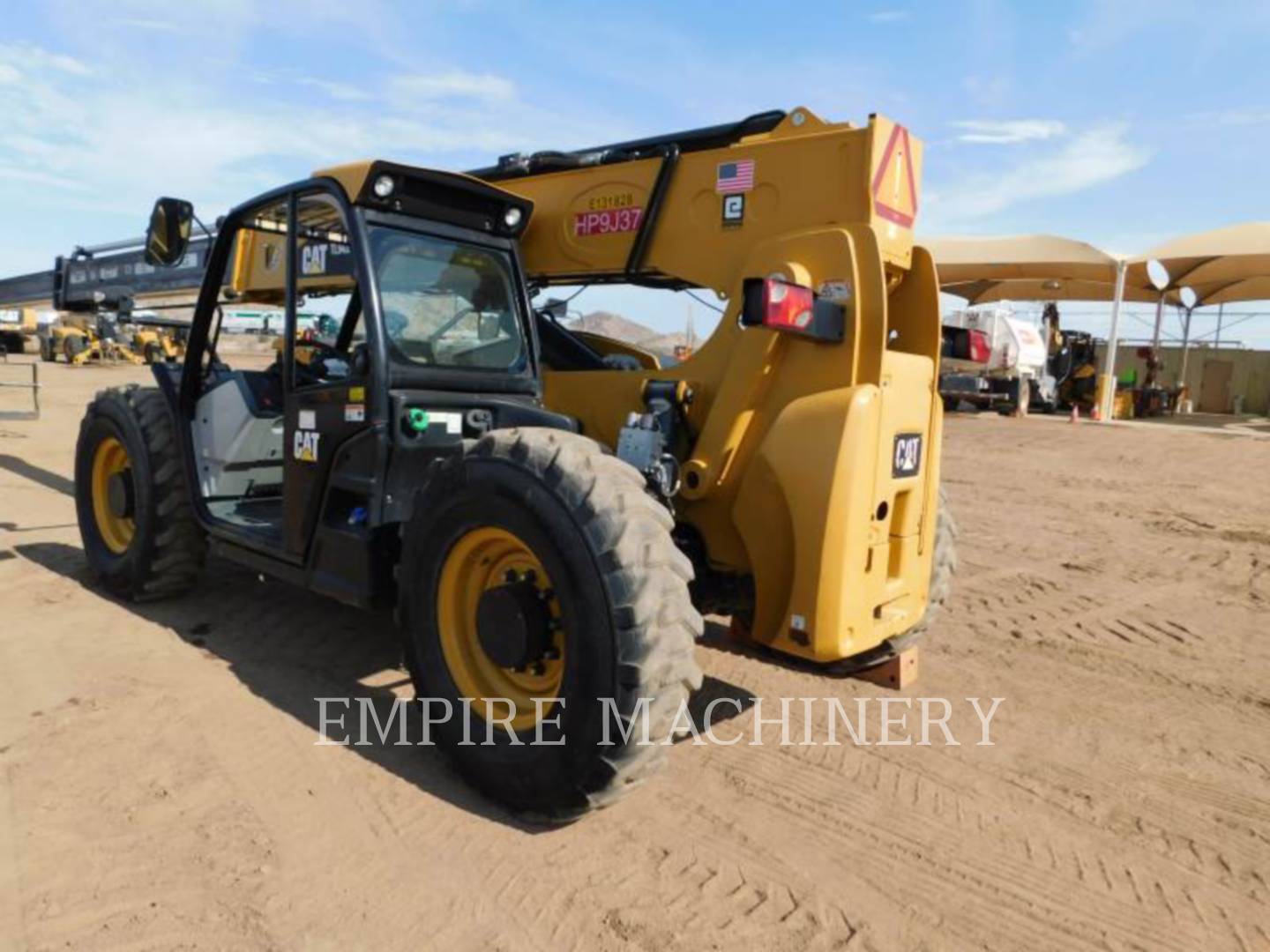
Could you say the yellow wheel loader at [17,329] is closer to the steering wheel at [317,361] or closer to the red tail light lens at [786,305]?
the steering wheel at [317,361]

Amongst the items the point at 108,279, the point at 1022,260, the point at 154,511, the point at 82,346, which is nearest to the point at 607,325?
the point at 154,511

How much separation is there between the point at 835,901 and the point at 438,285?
296 cm

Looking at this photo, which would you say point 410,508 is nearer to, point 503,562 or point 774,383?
point 503,562

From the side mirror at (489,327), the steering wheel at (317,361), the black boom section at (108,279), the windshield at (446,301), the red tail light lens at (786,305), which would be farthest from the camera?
the black boom section at (108,279)

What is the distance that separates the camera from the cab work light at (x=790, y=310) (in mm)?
3146

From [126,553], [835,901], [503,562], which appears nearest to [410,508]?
[503,562]

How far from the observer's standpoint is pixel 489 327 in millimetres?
4301

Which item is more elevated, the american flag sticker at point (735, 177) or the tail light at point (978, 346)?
the american flag sticker at point (735, 177)

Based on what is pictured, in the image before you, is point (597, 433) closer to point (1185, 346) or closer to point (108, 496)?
point (108, 496)

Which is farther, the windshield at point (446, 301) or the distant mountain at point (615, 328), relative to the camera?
the distant mountain at point (615, 328)

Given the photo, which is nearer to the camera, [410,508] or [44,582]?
[410,508]

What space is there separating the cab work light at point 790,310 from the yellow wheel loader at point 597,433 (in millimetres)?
13

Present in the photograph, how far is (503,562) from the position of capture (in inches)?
135

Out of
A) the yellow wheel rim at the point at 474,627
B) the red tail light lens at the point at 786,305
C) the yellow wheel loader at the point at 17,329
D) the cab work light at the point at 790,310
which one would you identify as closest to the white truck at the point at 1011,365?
the cab work light at the point at 790,310
